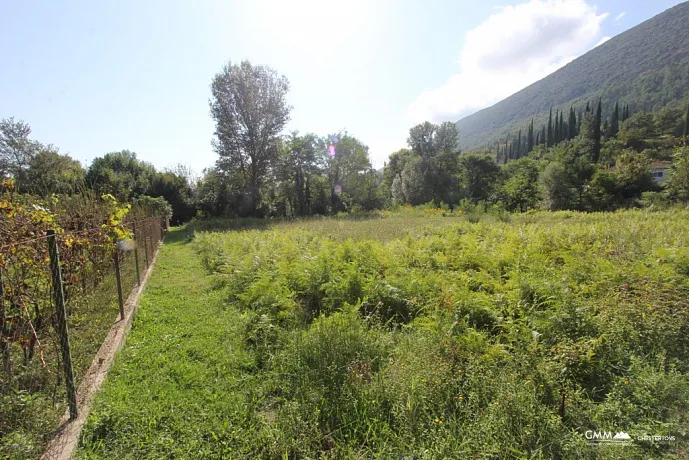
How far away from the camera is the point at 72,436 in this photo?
8.00 feet

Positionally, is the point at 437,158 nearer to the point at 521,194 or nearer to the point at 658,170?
the point at 521,194

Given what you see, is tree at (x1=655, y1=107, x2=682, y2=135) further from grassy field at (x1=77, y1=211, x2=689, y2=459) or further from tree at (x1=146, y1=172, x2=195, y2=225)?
tree at (x1=146, y1=172, x2=195, y2=225)

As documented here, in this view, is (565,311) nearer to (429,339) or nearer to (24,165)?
(429,339)

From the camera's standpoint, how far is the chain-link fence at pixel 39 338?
7.88 feet

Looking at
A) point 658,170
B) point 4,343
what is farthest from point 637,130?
point 4,343

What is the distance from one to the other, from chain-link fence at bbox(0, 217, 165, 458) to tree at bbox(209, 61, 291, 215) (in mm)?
24891

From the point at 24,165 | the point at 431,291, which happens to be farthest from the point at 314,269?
the point at 24,165

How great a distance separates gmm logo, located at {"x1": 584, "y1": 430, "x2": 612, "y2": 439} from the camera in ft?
7.77

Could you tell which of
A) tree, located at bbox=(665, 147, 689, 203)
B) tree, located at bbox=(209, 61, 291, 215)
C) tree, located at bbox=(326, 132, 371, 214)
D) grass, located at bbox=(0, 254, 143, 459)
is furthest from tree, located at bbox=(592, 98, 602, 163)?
grass, located at bbox=(0, 254, 143, 459)

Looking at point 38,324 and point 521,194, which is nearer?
point 38,324

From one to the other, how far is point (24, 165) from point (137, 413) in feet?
146

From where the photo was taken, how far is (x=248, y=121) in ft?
88.1

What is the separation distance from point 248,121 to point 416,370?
28179 mm

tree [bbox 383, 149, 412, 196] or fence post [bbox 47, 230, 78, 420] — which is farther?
tree [bbox 383, 149, 412, 196]
